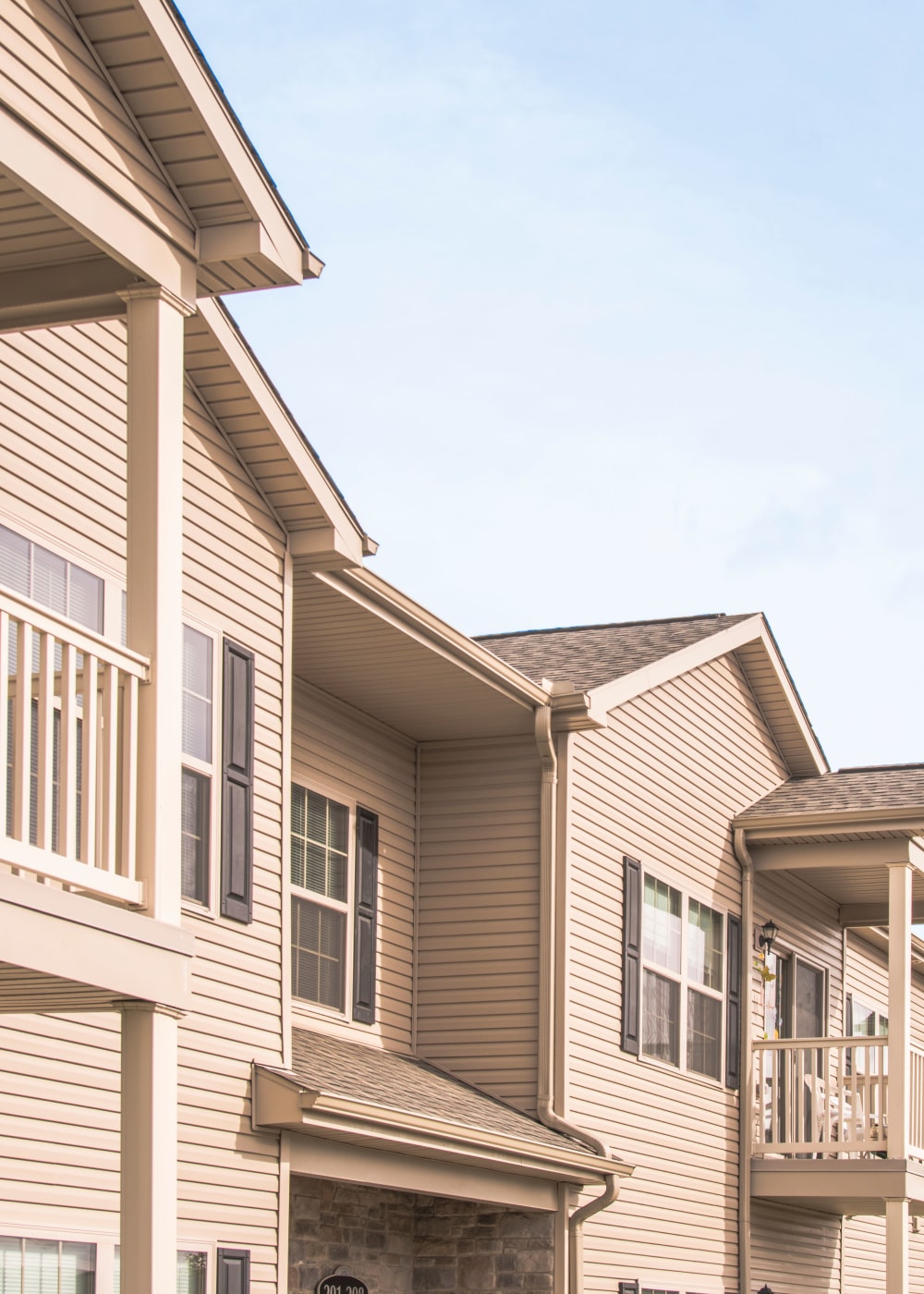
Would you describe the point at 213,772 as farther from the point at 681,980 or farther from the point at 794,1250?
the point at 794,1250

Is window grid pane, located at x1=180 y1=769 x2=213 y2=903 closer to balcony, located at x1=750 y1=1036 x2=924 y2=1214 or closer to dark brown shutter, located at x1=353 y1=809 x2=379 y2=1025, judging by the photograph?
dark brown shutter, located at x1=353 y1=809 x2=379 y2=1025

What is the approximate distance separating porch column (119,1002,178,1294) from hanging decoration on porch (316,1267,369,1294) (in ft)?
18.3

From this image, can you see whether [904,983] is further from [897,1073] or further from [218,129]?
[218,129]

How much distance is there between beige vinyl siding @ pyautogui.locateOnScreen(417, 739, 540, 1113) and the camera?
14.5 m

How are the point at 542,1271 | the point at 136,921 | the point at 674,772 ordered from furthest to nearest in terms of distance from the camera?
the point at 674,772 < the point at 542,1271 < the point at 136,921

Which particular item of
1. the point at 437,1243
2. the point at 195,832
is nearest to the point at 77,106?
the point at 195,832

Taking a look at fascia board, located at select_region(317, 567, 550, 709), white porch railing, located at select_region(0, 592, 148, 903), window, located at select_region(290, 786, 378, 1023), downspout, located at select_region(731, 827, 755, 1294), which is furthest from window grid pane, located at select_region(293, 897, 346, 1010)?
white porch railing, located at select_region(0, 592, 148, 903)

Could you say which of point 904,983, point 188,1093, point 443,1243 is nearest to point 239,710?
point 188,1093

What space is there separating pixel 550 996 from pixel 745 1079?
14.7 ft

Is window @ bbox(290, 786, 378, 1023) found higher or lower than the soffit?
lower

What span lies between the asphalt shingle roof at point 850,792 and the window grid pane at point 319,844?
5.74m

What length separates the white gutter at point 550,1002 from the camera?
1401 cm

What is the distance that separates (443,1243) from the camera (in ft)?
46.1

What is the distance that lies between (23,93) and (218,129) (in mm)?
1026
